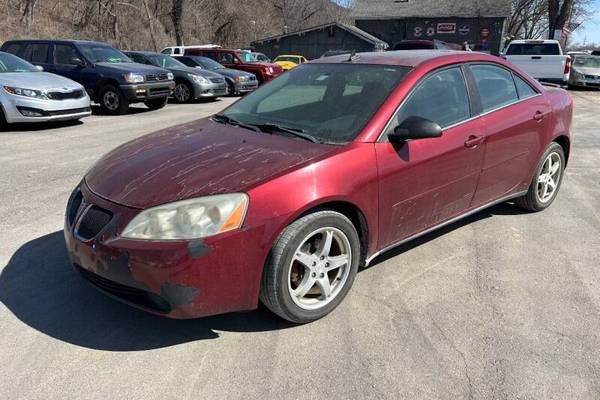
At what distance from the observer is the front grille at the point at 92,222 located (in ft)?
9.09

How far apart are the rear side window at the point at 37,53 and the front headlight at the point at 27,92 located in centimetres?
→ 387

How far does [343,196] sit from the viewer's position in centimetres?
299

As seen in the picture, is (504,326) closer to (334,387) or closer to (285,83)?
(334,387)

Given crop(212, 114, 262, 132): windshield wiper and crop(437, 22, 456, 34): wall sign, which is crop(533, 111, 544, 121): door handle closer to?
crop(212, 114, 262, 132): windshield wiper

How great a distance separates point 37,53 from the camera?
41.0ft

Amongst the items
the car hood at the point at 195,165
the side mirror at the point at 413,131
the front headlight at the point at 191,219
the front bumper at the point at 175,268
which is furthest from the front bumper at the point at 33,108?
the side mirror at the point at 413,131

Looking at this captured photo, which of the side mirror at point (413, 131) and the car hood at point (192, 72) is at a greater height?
the side mirror at point (413, 131)

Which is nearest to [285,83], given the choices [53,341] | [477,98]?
[477,98]

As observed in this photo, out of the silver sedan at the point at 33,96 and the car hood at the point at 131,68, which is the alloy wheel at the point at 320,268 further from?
the car hood at the point at 131,68

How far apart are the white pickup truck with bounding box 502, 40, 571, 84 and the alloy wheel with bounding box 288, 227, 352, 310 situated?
54.7ft

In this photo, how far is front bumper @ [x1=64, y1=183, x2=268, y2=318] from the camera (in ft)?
8.40

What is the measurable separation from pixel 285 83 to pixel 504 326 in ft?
8.34

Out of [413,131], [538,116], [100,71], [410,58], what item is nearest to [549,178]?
[538,116]

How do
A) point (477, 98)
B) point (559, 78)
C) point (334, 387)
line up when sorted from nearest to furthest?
1. point (334, 387)
2. point (477, 98)
3. point (559, 78)
